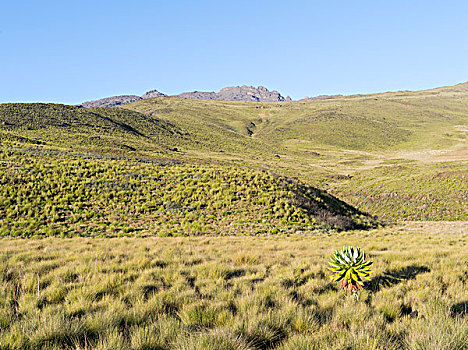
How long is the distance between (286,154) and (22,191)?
74727 millimetres

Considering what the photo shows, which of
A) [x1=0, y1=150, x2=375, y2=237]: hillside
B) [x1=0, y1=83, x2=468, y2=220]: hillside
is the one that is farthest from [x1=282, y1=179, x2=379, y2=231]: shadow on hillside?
[x1=0, y1=83, x2=468, y2=220]: hillside

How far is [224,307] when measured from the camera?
400 cm

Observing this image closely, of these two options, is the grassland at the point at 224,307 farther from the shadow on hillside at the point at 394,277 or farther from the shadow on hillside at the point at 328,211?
the shadow on hillside at the point at 328,211

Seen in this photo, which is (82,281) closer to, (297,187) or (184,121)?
(297,187)

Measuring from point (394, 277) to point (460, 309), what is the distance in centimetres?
176

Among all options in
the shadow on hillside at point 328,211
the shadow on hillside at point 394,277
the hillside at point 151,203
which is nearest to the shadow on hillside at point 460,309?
the shadow on hillside at point 394,277

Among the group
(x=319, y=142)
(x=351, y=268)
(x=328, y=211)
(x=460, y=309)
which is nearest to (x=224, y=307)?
(x=351, y=268)

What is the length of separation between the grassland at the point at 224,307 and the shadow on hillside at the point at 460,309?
0.06 ft

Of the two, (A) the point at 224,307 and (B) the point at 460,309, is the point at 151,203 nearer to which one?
(A) the point at 224,307

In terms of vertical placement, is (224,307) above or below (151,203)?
above

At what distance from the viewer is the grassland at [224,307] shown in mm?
2959

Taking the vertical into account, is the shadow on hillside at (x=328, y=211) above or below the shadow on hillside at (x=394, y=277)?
below

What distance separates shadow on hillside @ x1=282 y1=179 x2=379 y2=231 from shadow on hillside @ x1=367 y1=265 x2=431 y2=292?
10.8 m

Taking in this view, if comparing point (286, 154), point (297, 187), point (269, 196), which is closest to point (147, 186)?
point (269, 196)
